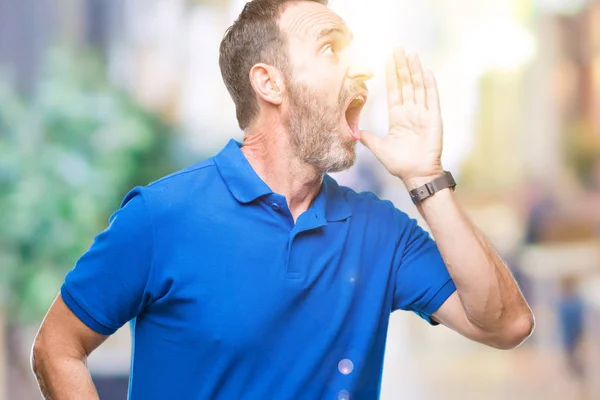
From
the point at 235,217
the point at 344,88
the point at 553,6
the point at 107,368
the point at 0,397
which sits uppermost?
the point at 344,88

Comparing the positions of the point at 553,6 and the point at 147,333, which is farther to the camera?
the point at 553,6

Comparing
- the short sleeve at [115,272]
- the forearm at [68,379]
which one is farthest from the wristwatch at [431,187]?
the forearm at [68,379]

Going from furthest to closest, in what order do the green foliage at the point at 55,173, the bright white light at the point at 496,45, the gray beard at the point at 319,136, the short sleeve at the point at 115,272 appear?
the bright white light at the point at 496,45, the green foliage at the point at 55,173, the gray beard at the point at 319,136, the short sleeve at the point at 115,272

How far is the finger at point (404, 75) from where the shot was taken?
4.50 ft

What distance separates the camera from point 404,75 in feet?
4.53

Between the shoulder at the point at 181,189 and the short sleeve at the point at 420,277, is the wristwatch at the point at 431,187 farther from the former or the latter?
the shoulder at the point at 181,189

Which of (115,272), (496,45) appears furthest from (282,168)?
(496,45)

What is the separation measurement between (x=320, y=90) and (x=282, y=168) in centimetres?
14

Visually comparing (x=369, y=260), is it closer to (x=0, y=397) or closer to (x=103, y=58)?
(x=0, y=397)

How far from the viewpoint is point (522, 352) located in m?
5.35

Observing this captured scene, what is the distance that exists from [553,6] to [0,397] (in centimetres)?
425

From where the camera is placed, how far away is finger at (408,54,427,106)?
1.37 m

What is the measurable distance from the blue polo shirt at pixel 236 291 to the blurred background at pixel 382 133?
1658mm

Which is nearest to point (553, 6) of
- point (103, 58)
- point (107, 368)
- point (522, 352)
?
point (522, 352)
